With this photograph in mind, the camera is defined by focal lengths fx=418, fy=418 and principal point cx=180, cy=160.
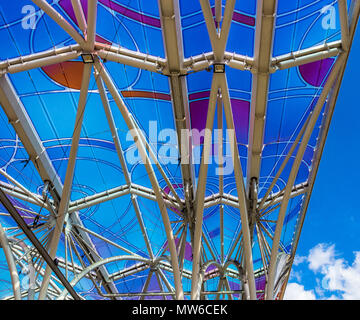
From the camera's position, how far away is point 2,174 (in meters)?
26.2

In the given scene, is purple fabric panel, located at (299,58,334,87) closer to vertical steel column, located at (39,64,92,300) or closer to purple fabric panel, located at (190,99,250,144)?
purple fabric panel, located at (190,99,250,144)

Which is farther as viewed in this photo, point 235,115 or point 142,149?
point 235,115

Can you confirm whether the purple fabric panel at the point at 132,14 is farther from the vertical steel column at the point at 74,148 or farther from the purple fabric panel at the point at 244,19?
the purple fabric panel at the point at 244,19

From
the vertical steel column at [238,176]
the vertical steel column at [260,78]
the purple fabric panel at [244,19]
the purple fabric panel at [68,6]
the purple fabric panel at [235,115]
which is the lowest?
the vertical steel column at [238,176]

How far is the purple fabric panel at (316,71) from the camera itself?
63.1ft

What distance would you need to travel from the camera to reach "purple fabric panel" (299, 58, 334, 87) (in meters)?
19.2

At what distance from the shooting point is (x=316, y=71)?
19750 millimetres

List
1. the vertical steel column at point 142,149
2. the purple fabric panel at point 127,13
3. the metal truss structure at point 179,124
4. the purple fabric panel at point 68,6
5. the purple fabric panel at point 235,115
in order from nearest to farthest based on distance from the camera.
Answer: the metal truss structure at point 179,124
the purple fabric panel at point 68,6
the purple fabric panel at point 127,13
the vertical steel column at point 142,149
the purple fabric panel at point 235,115

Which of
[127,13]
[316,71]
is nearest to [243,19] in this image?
[316,71]

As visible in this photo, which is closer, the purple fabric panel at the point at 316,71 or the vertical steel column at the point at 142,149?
the vertical steel column at the point at 142,149

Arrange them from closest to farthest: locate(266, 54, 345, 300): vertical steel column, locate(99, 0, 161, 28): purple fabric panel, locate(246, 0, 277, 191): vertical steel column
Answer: locate(246, 0, 277, 191): vertical steel column, locate(99, 0, 161, 28): purple fabric panel, locate(266, 54, 345, 300): vertical steel column

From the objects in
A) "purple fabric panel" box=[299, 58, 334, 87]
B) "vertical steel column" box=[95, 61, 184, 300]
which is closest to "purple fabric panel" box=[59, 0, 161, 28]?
"vertical steel column" box=[95, 61, 184, 300]

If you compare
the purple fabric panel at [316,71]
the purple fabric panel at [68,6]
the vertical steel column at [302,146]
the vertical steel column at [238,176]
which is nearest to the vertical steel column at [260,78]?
the vertical steel column at [238,176]

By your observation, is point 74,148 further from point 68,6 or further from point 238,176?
point 238,176
